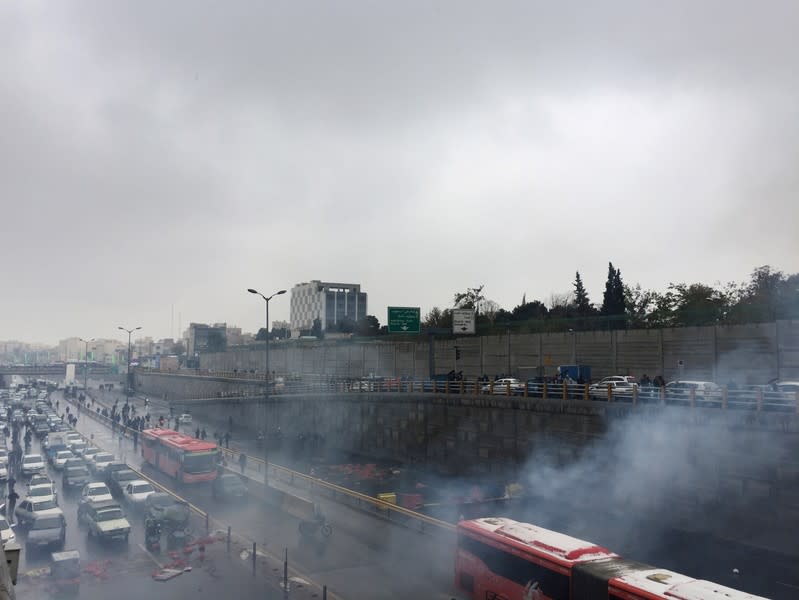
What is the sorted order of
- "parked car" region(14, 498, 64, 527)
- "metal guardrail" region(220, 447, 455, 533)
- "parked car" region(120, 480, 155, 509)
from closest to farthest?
"metal guardrail" region(220, 447, 455, 533), "parked car" region(14, 498, 64, 527), "parked car" region(120, 480, 155, 509)

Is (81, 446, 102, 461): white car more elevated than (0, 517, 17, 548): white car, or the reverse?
(0, 517, 17, 548): white car

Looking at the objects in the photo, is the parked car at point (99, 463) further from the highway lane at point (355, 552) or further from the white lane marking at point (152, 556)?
the white lane marking at point (152, 556)

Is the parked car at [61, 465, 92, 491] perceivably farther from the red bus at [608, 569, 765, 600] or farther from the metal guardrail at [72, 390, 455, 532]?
the red bus at [608, 569, 765, 600]

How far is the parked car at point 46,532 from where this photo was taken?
22.9 metres

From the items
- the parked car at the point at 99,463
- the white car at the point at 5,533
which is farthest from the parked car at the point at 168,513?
the parked car at the point at 99,463

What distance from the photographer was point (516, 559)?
1534cm

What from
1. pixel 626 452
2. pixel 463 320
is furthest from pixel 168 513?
pixel 463 320

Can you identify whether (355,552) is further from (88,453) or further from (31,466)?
(88,453)

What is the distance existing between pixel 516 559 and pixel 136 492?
22388 mm

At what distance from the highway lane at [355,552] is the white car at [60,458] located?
15.7 metres

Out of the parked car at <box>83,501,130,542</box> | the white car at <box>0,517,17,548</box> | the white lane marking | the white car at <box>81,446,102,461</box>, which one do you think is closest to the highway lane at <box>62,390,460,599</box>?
the white lane marking

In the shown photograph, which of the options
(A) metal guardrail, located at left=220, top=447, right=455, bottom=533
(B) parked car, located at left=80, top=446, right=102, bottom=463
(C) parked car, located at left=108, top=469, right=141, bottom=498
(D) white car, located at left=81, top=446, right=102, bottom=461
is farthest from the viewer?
(D) white car, located at left=81, top=446, right=102, bottom=461

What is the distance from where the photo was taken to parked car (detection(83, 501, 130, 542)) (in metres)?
23.6

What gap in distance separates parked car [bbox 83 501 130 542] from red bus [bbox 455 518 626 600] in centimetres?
1403
